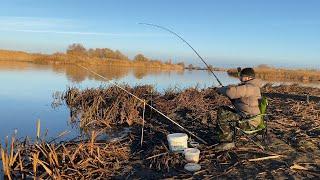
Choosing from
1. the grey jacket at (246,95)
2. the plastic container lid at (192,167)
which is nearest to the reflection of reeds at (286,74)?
the grey jacket at (246,95)

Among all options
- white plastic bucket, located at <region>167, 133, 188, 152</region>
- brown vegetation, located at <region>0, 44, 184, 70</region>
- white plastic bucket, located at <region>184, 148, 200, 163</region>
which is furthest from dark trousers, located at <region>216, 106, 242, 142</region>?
brown vegetation, located at <region>0, 44, 184, 70</region>

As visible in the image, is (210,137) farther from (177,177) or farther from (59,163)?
(59,163)

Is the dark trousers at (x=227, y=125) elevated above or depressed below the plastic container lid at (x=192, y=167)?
above

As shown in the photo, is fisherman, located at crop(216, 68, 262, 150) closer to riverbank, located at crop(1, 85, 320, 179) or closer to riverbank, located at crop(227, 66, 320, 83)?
riverbank, located at crop(1, 85, 320, 179)

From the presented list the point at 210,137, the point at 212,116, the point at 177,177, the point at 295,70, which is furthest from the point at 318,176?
the point at 295,70

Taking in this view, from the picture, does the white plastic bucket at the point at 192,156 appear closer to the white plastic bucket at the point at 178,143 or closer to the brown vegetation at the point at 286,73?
the white plastic bucket at the point at 178,143

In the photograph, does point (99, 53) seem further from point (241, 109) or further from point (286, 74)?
point (241, 109)

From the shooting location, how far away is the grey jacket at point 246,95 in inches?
264

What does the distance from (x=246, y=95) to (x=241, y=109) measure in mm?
268

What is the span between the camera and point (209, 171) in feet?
19.5

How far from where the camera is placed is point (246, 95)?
22.3 ft

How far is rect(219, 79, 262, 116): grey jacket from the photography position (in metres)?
6.70

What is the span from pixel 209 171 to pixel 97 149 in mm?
1796

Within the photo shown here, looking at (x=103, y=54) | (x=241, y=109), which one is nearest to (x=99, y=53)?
(x=103, y=54)
